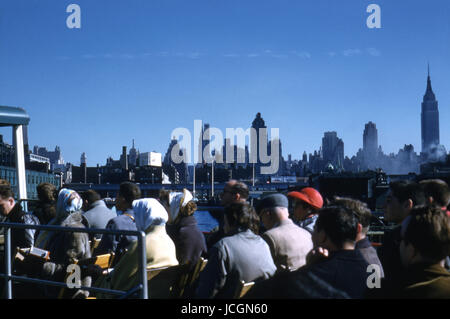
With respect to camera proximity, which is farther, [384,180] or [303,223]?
[384,180]

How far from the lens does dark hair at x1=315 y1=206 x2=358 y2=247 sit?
3.21m

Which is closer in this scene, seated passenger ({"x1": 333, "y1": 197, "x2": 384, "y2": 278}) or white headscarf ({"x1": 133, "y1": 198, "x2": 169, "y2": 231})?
seated passenger ({"x1": 333, "y1": 197, "x2": 384, "y2": 278})

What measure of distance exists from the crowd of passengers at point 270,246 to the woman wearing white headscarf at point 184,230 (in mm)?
11

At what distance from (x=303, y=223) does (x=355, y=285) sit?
6.61 feet

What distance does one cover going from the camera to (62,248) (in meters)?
4.34

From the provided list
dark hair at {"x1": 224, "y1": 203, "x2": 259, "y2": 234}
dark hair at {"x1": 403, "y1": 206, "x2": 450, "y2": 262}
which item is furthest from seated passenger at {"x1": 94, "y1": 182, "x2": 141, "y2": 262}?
dark hair at {"x1": 403, "y1": 206, "x2": 450, "y2": 262}

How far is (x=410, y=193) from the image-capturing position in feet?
15.0

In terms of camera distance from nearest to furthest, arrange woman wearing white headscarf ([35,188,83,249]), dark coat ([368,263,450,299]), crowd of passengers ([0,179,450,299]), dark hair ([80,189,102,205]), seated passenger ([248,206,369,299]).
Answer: dark coat ([368,263,450,299])
crowd of passengers ([0,179,450,299])
seated passenger ([248,206,369,299])
woman wearing white headscarf ([35,188,83,249])
dark hair ([80,189,102,205])

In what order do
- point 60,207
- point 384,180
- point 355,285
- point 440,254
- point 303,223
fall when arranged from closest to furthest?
1. point 440,254
2. point 355,285
3. point 60,207
4. point 303,223
5. point 384,180

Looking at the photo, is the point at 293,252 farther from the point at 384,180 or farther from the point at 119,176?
the point at 119,176

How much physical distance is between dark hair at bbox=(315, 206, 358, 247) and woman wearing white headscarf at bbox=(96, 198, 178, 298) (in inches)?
64.4

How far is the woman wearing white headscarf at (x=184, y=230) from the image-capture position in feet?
16.0

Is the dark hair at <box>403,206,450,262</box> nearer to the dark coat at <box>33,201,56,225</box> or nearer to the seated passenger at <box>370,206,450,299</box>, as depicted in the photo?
the seated passenger at <box>370,206,450,299</box>
